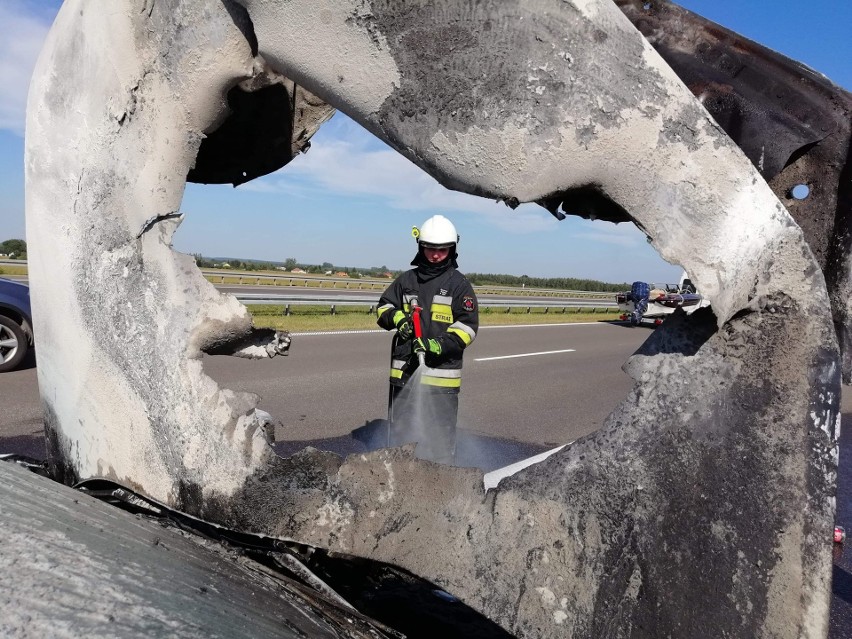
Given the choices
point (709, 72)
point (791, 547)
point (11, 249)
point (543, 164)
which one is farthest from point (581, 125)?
point (11, 249)

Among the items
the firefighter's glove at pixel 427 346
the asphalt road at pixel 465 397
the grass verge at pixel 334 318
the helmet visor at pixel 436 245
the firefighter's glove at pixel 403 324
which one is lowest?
the asphalt road at pixel 465 397

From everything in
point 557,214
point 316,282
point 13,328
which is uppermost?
point 557,214

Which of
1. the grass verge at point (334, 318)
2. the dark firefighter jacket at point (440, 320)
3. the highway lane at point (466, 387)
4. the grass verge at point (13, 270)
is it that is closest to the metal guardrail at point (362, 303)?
the grass verge at point (334, 318)

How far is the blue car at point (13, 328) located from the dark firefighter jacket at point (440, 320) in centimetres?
501

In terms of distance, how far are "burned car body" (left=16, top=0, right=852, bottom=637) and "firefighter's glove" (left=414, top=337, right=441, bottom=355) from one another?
107 inches

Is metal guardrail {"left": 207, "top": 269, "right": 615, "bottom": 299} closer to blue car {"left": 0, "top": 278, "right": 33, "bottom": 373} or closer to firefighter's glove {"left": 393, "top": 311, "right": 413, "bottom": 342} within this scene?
blue car {"left": 0, "top": 278, "right": 33, "bottom": 373}

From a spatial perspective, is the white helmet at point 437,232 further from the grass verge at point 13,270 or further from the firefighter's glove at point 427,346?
the grass verge at point 13,270

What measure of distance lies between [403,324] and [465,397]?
408 centimetres

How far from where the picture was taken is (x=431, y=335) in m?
4.60

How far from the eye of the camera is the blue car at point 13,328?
24.7 ft

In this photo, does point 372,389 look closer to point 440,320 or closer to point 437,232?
point 440,320

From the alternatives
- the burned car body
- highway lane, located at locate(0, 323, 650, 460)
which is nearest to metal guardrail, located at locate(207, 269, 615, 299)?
highway lane, located at locate(0, 323, 650, 460)

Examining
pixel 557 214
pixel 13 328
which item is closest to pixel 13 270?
pixel 13 328

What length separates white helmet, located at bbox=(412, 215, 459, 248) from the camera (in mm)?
4445
